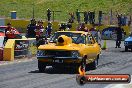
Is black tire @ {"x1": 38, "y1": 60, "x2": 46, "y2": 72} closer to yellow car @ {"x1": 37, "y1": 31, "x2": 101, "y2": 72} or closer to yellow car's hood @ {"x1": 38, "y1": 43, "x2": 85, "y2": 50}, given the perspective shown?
yellow car @ {"x1": 37, "y1": 31, "x2": 101, "y2": 72}

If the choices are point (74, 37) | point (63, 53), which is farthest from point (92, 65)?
point (63, 53)

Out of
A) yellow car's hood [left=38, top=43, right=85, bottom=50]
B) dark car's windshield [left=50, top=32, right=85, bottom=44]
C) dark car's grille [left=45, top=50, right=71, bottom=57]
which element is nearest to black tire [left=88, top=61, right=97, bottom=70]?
dark car's windshield [left=50, top=32, right=85, bottom=44]

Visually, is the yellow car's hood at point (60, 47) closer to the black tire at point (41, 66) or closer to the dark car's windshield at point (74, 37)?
the black tire at point (41, 66)

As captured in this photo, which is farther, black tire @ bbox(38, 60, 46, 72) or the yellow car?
black tire @ bbox(38, 60, 46, 72)

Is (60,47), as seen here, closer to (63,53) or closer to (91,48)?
(63,53)

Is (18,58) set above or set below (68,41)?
below

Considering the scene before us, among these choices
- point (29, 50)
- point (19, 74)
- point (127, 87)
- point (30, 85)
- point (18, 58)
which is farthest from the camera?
point (29, 50)

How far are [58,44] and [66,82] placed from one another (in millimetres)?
3031

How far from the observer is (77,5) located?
63656 mm

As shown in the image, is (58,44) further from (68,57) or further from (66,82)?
(66,82)

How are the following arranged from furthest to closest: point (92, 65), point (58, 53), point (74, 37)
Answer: point (92, 65), point (74, 37), point (58, 53)

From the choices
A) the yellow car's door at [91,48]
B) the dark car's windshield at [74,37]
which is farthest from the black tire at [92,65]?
the dark car's windshield at [74,37]

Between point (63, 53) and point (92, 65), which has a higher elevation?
point (63, 53)

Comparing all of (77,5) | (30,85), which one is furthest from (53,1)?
(30,85)
